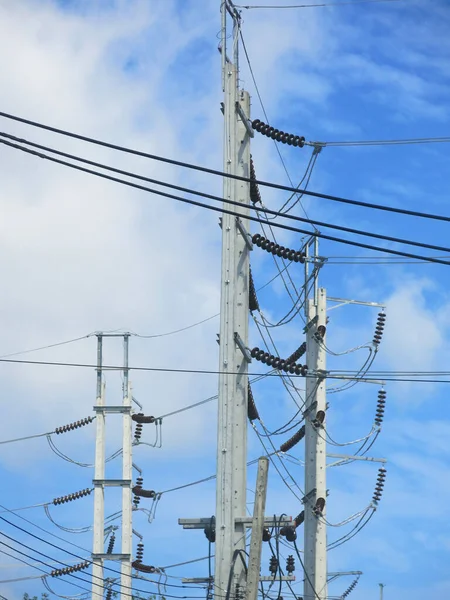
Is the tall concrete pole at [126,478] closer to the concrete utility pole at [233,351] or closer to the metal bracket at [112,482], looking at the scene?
the metal bracket at [112,482]

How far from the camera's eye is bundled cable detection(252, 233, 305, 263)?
21719 mm

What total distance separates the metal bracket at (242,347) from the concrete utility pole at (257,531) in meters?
1.51

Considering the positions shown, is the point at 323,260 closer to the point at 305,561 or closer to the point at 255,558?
the point at 305,561

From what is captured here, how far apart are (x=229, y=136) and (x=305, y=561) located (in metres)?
10.4

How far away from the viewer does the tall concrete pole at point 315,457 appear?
27750 mm

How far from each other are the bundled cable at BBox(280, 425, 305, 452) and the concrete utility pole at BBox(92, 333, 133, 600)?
264 inches

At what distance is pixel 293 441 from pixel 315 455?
1927mm

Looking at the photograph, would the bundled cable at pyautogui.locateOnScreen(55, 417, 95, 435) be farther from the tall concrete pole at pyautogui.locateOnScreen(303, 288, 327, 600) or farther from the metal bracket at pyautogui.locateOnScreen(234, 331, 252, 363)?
the metal bracket at pyautogui.locateOnScreen(234, 331, 252, 363)

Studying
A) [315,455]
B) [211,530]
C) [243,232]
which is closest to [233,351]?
[243,232]

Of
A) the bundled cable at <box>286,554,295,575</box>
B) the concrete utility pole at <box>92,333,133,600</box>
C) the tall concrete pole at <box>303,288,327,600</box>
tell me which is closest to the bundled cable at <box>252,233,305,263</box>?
the tall concrete pole at <box>303,288,327,600</box>

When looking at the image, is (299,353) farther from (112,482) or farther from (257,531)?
(257,531)

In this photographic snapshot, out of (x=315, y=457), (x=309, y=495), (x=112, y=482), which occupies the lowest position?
(x=309, y=495)

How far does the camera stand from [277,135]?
23.2 metres

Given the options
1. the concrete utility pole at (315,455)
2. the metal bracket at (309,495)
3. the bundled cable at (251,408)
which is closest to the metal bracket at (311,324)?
the concrete utility pole at (315,455)
